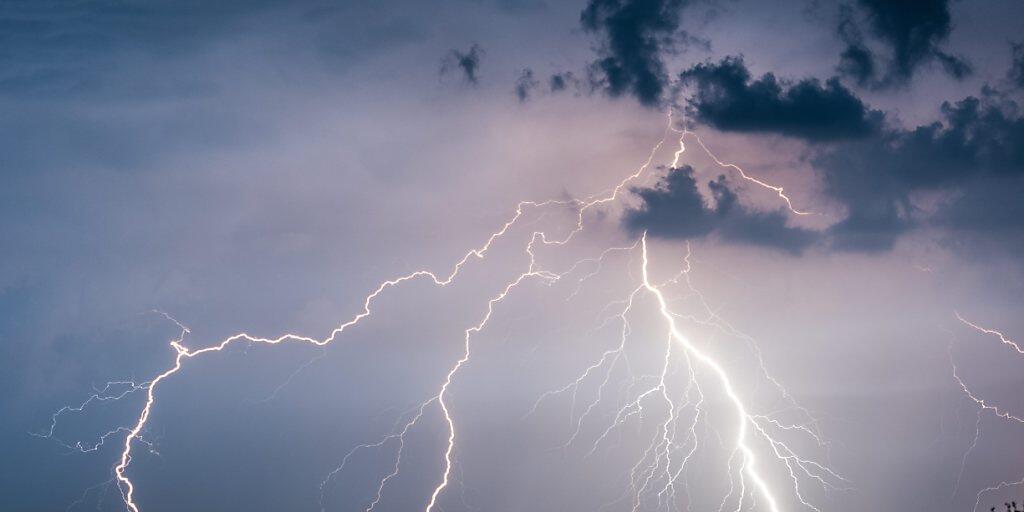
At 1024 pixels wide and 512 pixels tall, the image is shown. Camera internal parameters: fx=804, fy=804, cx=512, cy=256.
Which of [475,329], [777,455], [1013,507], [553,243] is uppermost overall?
[553,243]

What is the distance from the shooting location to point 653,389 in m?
24.9

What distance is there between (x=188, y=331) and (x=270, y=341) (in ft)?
10.6

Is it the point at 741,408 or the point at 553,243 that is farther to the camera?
the point at 553,243

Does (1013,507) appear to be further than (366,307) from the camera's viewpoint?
No

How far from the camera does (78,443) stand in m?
28.4

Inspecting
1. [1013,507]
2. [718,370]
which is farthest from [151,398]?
[1013,507]

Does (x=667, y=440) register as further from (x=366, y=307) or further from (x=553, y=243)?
(x=366, y=307)

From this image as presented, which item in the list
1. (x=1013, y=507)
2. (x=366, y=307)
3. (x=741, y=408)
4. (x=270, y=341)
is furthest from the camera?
(x=270, y=341)

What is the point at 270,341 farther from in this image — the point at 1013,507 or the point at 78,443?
the point at 1013,507

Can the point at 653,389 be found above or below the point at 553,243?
below

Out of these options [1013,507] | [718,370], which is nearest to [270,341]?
[718,370]

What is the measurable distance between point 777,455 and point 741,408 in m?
2.11

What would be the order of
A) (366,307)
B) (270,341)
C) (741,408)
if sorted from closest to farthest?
(741,408)
(366,307)
(270,341)

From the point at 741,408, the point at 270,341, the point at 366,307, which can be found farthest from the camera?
the point at 270,341
